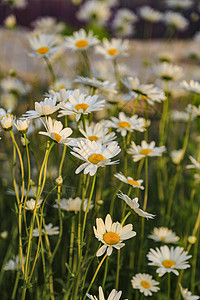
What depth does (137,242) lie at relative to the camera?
3.42 feet

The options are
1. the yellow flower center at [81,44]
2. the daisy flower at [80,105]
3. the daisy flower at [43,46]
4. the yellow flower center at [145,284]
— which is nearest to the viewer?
the daisy flower at [80,105]

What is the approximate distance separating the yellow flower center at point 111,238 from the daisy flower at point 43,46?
2.14ft

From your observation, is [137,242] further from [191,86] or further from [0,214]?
[0,214]

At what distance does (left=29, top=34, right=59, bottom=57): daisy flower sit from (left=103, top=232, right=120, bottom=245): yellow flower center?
65 centimetres

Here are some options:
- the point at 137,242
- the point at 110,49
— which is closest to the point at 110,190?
the point at 137,242

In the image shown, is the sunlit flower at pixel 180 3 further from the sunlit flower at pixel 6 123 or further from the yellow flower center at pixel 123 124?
the sunlit flower at pixel 6 123

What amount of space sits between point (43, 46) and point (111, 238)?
0.72m

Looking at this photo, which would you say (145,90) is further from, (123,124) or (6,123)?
(6,123)

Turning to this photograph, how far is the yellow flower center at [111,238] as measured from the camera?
66 centimetres

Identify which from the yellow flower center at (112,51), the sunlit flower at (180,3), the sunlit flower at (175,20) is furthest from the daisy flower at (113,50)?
the sunlit flower at (180,3)

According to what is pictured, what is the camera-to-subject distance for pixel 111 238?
67 centimetres

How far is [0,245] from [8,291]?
17cm

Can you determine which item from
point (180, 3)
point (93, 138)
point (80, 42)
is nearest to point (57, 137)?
point (93, 138)

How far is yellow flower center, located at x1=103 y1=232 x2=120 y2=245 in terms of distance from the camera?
664 millimetres
